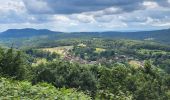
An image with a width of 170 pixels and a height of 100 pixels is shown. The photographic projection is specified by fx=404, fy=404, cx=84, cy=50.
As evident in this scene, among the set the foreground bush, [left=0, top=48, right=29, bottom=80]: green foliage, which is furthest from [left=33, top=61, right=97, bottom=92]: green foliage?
the foreground bush

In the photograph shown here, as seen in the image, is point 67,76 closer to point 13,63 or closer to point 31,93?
point 13,63

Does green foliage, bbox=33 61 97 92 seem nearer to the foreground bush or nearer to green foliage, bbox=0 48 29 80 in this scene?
green foliage, bbox=0 48 29 80

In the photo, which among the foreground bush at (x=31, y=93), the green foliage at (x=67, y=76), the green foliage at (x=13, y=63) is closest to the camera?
the foreground bush at (x=31, y=93)

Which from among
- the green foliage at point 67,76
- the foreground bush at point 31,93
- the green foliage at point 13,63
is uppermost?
the foreground bush at point 31,93

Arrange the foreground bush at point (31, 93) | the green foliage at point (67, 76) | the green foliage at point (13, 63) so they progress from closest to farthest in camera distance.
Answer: the foreground bush at point (31, 93) < the green foliage at point (13, 63) < the green foliage at point (67, 76)

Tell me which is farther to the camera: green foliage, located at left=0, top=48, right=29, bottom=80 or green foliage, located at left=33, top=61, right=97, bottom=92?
green foliage, located at left=33, top=61, right=97, bottom=92

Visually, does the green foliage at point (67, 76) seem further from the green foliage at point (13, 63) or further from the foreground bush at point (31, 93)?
the foreground bush at point (31, 93)

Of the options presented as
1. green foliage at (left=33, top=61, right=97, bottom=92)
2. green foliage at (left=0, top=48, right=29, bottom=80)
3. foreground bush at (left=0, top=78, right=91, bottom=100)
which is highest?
foreground bush at (left=0, top=78, right=91, bottom=100)

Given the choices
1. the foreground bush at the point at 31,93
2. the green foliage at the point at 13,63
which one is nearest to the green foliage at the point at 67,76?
the green foliage at the point at 13,63

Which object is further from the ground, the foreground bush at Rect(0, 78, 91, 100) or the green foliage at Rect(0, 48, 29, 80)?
the foreground bush at Rect(0, 78, 91, 100)

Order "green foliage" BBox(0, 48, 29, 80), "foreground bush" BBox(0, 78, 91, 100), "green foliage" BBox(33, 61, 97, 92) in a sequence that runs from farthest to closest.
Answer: "green foliage" BBox(33, 61, 97, 92) < "green foliage" BBox(0, 48, 29, 80) < "foreground bush" BBox(0, 78, 91, 100)

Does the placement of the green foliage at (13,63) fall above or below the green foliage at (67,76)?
above

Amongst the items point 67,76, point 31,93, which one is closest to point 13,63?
point 67,76
